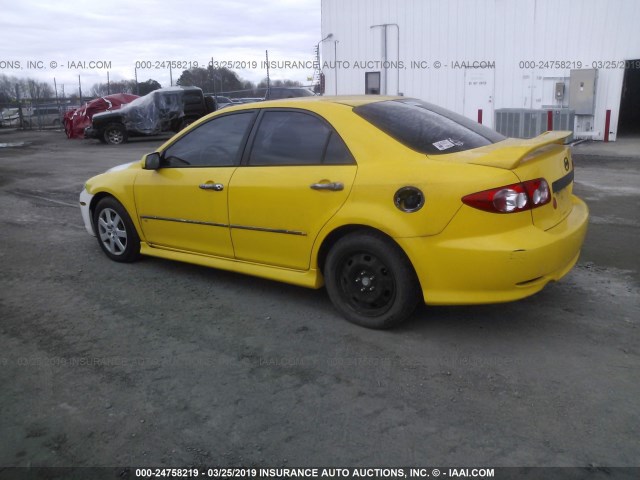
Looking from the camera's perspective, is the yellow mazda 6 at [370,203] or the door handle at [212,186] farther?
the door handle at [212,186]

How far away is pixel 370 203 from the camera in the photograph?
3652 millimetres

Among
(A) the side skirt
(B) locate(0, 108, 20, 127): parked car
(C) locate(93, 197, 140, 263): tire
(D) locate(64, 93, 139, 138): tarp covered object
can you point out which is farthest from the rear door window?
(B) locate(0, 108, 20, 127): parked car

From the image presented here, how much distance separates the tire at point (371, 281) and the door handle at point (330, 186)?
0.32m

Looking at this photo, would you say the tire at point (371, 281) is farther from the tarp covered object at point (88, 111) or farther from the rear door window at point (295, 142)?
the tarp covered object at point (88, 111)

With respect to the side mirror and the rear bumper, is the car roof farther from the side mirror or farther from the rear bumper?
the rear bumper

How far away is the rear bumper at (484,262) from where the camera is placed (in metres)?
3.33

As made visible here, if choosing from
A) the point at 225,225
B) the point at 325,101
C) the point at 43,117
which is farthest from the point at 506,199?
the point at 43,117

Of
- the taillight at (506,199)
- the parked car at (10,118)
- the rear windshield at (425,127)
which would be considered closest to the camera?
the taillight at (506,199)

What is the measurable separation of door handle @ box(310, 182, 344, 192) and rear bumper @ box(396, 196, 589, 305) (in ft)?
1.81

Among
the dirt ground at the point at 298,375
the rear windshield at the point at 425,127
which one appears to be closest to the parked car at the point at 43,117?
the dirt ground at the point at 298,375

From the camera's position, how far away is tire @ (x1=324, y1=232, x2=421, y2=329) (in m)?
3.66

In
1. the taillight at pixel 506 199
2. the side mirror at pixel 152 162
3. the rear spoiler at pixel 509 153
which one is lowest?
the taillight at pixel 506 199

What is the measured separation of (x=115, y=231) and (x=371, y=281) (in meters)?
2.86

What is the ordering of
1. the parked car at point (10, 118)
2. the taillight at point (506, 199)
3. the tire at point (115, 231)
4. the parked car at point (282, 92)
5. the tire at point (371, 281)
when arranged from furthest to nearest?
the parked car at point (10, 118)
the parked car at point (282, 92)
the tire at point (115, 231)
the tire at point (371, 281)
the taillight at point (506, 199)
